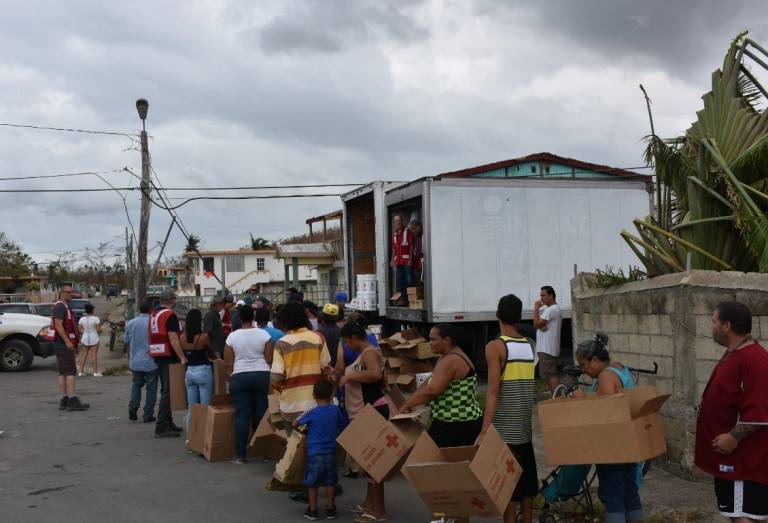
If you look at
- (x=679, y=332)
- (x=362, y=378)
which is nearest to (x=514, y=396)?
(x=362, y=378)

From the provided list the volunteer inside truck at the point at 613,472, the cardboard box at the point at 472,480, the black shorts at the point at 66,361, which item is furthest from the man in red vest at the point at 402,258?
the cardboard box at the point at 472,480

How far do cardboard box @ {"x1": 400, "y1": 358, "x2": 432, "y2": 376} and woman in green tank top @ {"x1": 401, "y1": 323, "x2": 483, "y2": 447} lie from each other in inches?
280

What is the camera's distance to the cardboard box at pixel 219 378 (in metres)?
9.41

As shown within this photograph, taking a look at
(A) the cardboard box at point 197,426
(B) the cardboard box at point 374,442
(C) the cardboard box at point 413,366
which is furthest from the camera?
(C) the cardboard box at point 413,366

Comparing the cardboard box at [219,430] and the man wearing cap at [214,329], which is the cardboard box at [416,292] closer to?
the man wearing cap at [214,329]

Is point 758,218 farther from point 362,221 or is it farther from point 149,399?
point 362,221

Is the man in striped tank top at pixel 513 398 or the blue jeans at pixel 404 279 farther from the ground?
the blue jeans at pixel 404 279

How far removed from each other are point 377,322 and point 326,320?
7673mm

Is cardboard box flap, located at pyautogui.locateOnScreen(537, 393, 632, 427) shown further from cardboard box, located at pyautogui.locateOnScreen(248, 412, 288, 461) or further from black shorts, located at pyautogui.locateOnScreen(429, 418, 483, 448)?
cardboard box, located at pyautogui.locateOnScreen(248, 412, 288, 461)

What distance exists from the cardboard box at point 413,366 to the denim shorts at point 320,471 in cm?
654

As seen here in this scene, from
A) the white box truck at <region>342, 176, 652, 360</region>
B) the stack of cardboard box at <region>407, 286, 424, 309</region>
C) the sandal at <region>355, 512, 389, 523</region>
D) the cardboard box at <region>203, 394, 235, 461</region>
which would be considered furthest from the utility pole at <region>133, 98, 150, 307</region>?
the sandal at <region>355, 512, 389, 523</region>

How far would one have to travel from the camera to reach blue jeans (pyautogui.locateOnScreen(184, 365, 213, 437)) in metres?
9.33

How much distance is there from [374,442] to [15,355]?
1507 centimetres

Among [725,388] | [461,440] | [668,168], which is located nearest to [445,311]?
[668,168]
